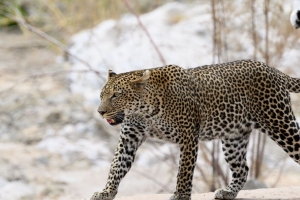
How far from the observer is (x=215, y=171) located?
12.1m

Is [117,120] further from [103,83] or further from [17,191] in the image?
[103,83]

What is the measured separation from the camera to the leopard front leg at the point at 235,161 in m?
8.00

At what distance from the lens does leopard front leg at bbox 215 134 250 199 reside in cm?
800

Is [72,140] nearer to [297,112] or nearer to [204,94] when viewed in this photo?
[297,112]

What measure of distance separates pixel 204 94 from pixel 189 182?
34.2 inches

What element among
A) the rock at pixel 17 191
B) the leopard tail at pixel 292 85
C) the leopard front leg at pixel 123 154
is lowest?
the leopard front leg at pixel 123 154

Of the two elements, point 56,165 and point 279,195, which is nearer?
point 279,195

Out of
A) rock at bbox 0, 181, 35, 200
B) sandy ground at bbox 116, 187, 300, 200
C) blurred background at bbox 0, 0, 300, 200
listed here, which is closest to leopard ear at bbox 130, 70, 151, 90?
sandy ground at bbox 116, 187, 300, 200

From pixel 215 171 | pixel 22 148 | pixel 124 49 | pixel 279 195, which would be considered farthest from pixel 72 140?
pixel 279 195

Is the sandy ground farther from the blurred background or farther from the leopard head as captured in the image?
the blurred background

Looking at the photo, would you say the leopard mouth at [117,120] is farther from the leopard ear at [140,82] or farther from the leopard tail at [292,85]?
the leopard tail at [292,85]

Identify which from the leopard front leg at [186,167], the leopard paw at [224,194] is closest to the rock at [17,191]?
the leopard paw at [224,194]

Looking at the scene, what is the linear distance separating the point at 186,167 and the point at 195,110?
55cm

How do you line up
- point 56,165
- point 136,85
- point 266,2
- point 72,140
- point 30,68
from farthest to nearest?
point 30,68 → point 72,140 → point 56,165 → point 266,2 → point 136,85
